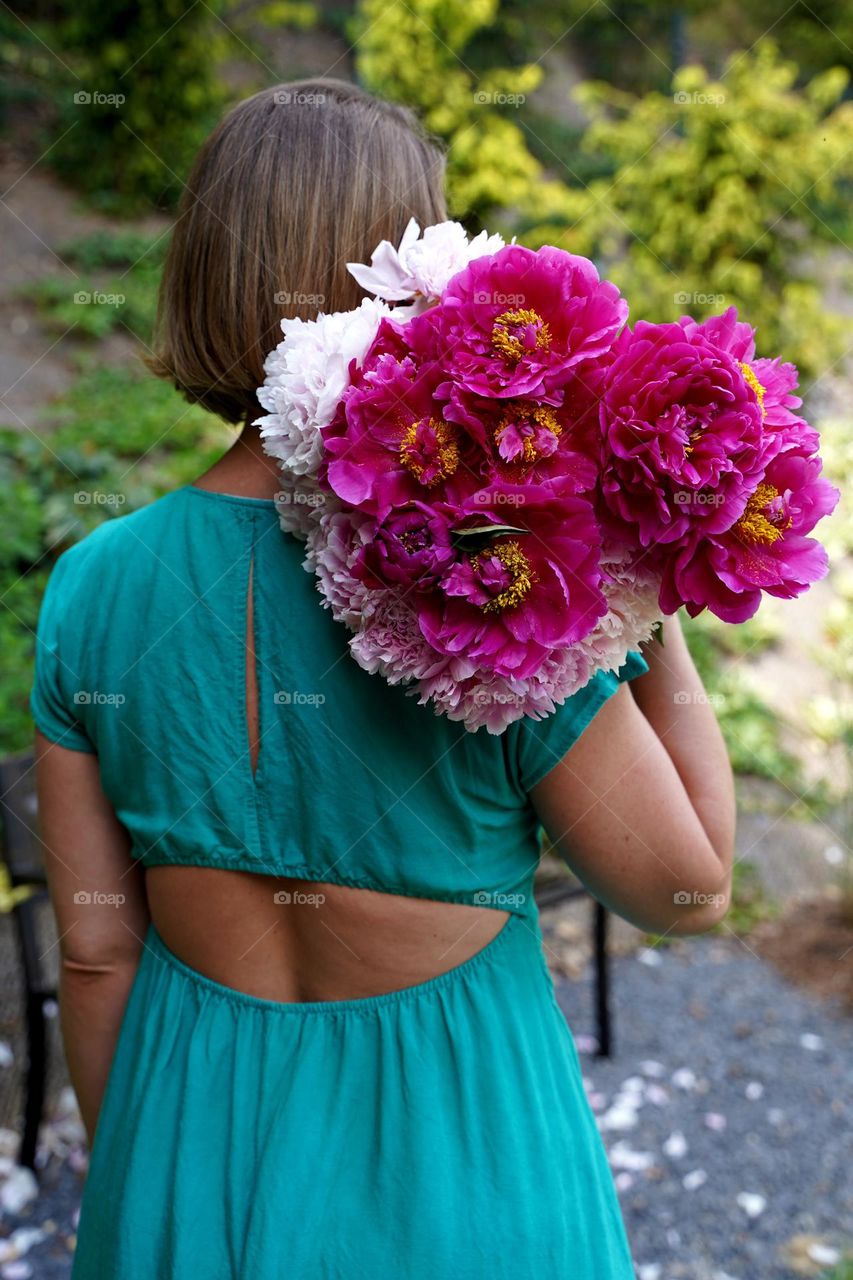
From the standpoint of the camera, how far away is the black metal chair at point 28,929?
10.3ft

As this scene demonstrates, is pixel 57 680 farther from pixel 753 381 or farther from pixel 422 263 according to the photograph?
pixel 753 381

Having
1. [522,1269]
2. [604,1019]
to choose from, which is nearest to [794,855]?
[604,1019]

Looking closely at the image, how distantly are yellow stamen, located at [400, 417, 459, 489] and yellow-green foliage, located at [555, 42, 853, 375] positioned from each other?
650cm

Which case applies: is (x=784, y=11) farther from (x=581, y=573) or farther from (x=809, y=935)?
(x=581, y=573)

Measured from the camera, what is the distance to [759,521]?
1050 millimetres

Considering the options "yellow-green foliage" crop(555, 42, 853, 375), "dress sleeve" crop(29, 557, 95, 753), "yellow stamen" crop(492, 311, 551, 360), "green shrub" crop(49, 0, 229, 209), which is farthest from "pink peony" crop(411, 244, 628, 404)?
"green shrub" crop(49, 0, 229, 209)

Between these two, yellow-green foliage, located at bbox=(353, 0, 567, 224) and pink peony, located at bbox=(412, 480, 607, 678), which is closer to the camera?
pink peony, located at bbox=(412, 480, 607, 678)

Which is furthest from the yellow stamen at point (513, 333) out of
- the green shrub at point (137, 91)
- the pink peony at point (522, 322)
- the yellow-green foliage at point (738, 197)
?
the green shrub at point (137, 91)

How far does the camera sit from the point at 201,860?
1.29 metres

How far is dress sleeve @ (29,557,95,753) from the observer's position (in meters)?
1.34

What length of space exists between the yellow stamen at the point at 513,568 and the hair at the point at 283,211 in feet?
1.25

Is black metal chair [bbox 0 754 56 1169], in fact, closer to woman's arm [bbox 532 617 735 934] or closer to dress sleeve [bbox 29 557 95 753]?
dress sleeve [bbox 29 557 95 753]

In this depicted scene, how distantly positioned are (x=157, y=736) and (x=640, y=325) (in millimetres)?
701

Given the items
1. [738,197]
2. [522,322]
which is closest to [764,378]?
[522,322]
